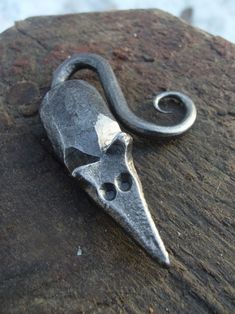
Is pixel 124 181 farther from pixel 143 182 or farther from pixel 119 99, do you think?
pixel 119 99

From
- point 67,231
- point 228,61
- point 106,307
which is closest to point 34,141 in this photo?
point 67,231

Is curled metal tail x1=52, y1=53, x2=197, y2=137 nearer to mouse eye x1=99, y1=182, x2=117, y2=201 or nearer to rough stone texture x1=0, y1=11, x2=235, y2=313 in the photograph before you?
rough stone texture x1=0, y1=11, x2=235, y2=313

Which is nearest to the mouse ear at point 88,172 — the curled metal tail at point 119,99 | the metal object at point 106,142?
the metal object at point 106,142

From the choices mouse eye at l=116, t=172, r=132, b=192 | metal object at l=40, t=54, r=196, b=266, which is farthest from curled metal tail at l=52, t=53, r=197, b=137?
mouse eye at l=116, t=172, r=132, b=192

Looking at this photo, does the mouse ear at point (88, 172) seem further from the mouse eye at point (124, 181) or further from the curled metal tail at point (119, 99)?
the curled metal tail at point (119, 99)

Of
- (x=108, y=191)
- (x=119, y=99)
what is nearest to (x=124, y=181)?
(x=108, y=191)

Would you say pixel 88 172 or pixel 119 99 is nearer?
pixel 88 172
